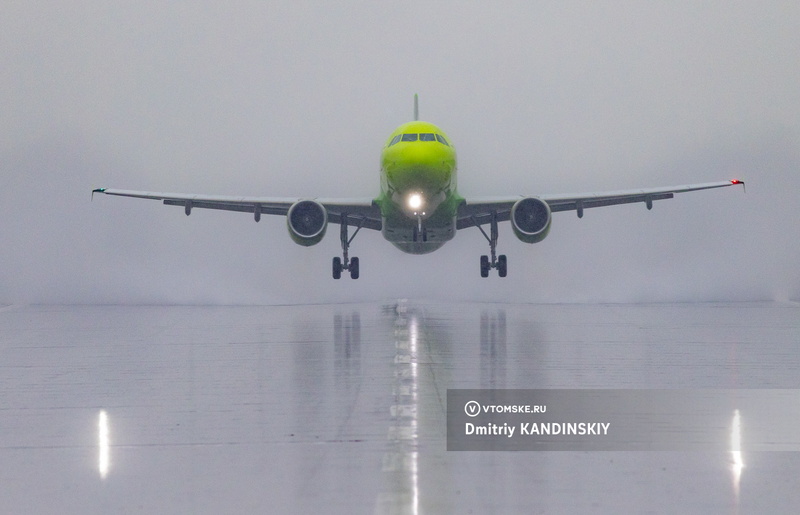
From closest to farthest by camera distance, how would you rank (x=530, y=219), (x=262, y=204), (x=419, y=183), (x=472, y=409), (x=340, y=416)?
(x=340, y=416) → (x=472, y=409) → (x=419, y=183) → (x=530, y=219) → (x=262, y=204)

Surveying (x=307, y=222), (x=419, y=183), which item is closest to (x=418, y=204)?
(x=419, y=183)

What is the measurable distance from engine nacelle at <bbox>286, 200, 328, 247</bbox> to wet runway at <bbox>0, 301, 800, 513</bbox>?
3888 millimetres

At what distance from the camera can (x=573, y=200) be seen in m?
28.8

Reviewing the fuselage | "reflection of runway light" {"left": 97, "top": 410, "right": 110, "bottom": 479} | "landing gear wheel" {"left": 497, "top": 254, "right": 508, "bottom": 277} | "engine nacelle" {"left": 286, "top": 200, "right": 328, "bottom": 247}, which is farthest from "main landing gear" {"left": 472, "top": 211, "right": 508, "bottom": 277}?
"reflection of runway light" {"left": 97, "top": 410, "right": 110, "bottom": 479}

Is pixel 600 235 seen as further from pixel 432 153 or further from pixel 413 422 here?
pixel 413 422

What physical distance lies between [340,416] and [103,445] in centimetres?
260

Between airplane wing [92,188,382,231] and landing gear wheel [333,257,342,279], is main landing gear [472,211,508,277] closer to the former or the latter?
airplane wing [92,188,382,231]

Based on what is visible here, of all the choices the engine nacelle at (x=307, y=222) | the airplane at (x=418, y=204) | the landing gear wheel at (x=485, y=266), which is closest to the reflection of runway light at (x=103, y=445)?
the airplane at (x=418, y=204)

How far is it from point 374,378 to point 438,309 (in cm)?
1651

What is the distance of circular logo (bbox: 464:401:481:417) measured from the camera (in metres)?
9.88

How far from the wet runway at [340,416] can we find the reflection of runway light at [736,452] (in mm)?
36

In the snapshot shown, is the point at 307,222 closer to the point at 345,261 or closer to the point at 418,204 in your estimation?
the point at 418,204

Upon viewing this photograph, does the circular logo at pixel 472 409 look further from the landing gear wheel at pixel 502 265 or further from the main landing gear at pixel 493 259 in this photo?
the landing gear wheel at pixel 502 265

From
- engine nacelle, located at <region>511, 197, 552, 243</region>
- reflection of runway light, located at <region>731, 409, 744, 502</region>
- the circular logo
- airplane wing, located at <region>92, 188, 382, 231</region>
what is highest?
airplane wing, located at <region>92, 188, 382, 231</region>
